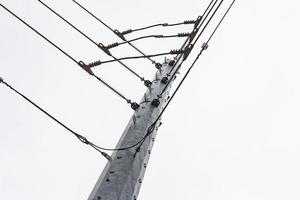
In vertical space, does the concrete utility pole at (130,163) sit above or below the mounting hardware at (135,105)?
below

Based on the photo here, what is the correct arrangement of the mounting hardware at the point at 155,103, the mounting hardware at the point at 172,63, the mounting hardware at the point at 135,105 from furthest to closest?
the mounting hardware at the point at 172,63 < the mounting hardware at the point at 135,105 < the mounting hardware at the point at 155,103

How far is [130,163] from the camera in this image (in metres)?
5.64

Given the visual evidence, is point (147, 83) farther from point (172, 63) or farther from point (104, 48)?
point (104, 48)

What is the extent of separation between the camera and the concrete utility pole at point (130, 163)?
525 cm

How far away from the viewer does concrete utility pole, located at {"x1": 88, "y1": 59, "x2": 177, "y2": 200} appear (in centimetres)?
525

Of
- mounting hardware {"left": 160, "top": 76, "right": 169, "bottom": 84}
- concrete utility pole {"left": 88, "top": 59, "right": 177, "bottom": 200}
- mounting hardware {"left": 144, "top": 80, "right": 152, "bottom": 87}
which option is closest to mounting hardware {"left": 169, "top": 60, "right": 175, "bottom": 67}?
mounting hardware {"left": 144, "top": 80, "right": 152, "bottom": 87}

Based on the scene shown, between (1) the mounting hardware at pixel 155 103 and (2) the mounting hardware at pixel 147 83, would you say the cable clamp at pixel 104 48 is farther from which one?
(1) the mounting hardware at pixel 155 103

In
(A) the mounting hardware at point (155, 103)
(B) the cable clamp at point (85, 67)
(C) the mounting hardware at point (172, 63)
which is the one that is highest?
(C) the mounting hardware at point (172, 63)

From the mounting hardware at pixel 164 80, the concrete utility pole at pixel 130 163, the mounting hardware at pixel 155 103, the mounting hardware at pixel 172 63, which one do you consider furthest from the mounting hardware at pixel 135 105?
the mounting hardware at pixel 172 63

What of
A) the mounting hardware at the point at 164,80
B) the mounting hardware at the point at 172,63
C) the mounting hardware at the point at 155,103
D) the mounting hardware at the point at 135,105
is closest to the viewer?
the mounting hardware at the point at 155,103

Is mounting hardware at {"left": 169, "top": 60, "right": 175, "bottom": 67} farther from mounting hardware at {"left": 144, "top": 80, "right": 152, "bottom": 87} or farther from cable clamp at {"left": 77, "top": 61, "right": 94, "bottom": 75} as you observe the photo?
cable clamp at {"left": 77, "top": 61, "right": 94, "bottom": 75}

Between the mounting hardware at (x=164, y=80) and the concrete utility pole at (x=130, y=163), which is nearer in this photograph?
the concrete utility pole at (x=130, y=163)

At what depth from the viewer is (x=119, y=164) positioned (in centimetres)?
565

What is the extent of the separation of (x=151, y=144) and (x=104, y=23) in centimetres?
459
